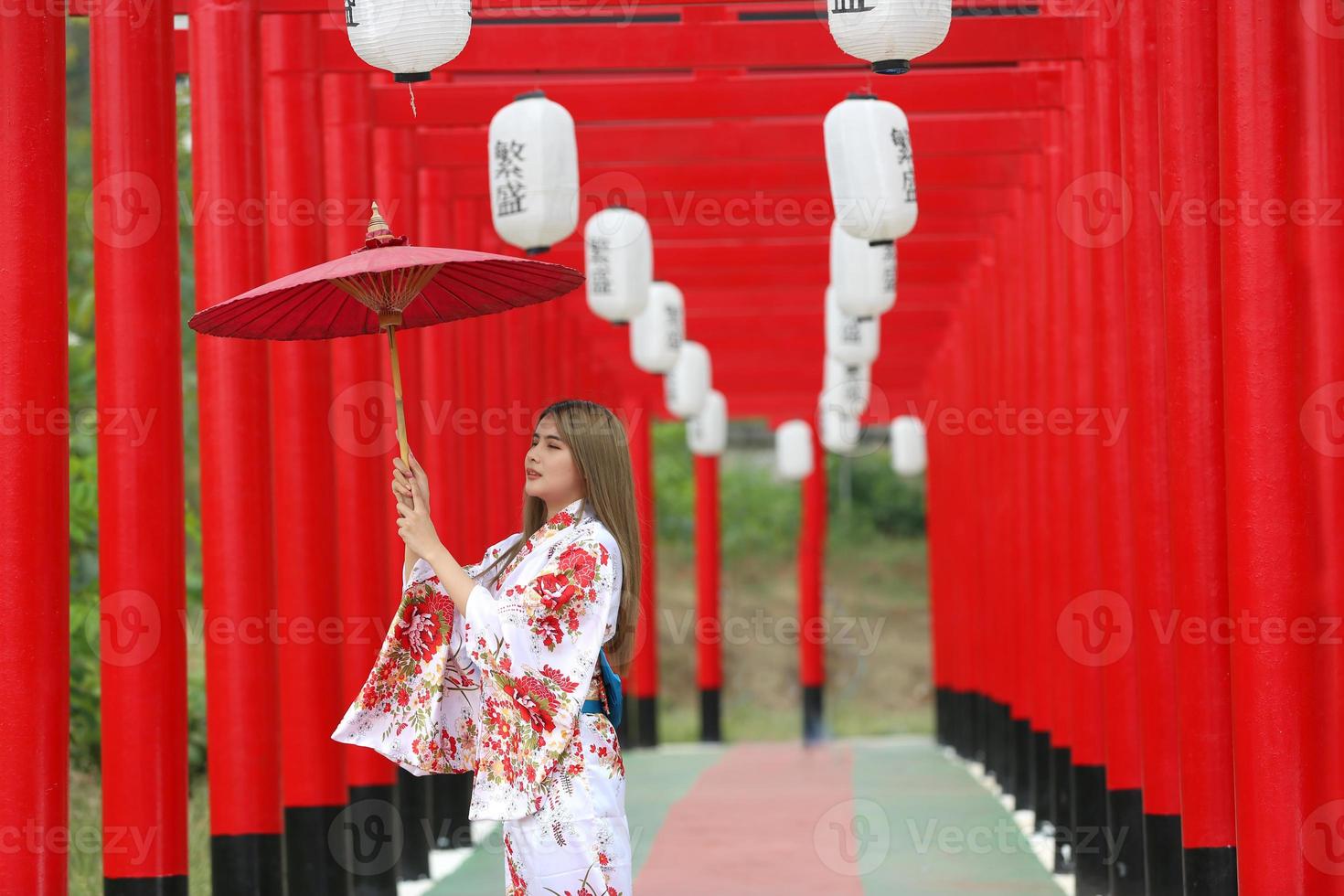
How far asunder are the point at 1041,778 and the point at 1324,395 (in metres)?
5.95

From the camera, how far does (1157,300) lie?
6707 mm

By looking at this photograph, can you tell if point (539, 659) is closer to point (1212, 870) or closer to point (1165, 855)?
point (1212, 870)

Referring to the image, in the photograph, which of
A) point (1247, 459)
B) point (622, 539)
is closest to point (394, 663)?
point (622, 539)

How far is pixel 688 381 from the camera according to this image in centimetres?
1406

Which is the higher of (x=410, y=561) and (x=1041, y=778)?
(x=410, y=561)

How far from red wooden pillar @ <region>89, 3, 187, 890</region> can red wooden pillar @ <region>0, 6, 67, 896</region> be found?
0.83m

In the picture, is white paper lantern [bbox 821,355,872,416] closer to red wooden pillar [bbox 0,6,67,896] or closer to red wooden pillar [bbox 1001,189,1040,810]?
red wooden pillar [bbox 1001,189,1040,810]

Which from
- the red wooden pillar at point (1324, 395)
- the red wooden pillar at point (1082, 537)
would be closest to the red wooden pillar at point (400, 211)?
the red wooden pillar at point (1082, 537)

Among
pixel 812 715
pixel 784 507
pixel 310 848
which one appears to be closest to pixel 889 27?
pixel 310 848

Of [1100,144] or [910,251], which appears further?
[910,251]

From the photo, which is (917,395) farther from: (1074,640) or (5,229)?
(5,229)

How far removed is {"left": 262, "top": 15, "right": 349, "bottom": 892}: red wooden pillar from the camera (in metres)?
7.25

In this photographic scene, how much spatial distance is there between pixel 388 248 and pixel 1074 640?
5.12 m

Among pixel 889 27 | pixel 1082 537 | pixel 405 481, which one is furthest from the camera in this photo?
pixel 1082 537
